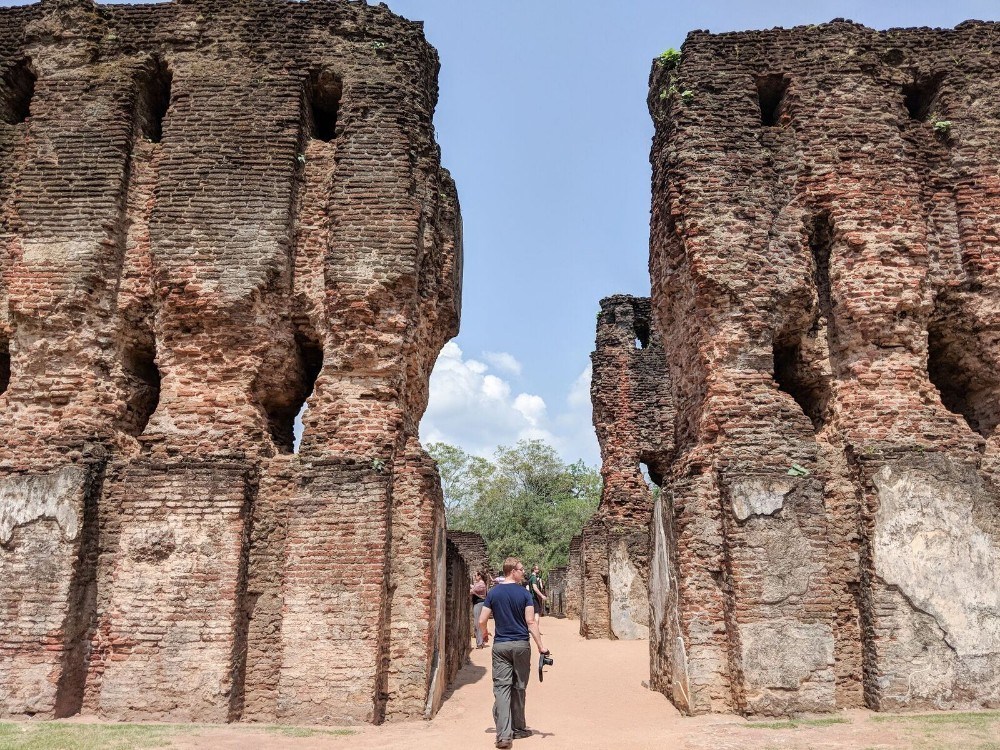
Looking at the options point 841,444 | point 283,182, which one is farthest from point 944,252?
point 283,182

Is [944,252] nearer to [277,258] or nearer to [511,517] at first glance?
[277,258]

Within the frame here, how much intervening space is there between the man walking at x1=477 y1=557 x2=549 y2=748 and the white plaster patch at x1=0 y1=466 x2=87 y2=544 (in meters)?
4.42

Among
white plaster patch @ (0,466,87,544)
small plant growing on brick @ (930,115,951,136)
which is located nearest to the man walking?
white plaster patch @ (0,466,87,544)

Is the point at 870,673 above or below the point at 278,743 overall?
above

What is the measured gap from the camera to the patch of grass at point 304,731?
6715 mm

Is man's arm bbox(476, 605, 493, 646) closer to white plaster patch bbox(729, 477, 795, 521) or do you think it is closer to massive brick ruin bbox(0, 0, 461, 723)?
massive brick ruin bbox(0, 0, 461, 723)

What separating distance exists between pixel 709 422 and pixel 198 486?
5.69m

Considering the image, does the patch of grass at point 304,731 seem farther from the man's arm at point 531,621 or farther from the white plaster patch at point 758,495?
the white plaster patch at point 758,495

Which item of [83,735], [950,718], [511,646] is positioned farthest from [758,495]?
[83,735]

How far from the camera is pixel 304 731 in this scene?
22.2 ft

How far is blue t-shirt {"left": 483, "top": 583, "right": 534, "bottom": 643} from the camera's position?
261 inches

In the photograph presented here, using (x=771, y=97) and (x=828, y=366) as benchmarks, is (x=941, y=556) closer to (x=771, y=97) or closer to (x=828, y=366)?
(x=828, y=366)

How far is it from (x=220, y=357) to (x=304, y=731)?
4.13 metres

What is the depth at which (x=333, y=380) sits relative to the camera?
8.39 meters
